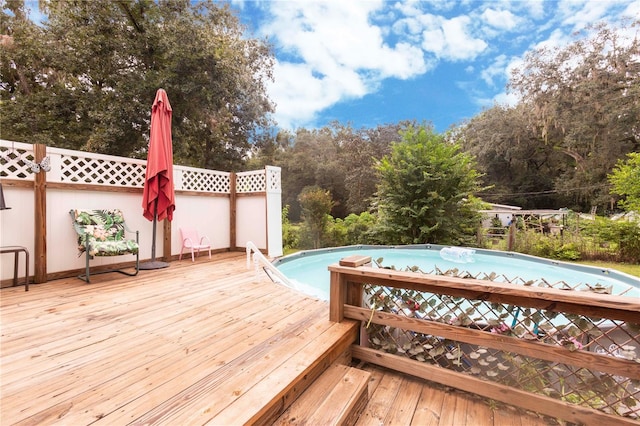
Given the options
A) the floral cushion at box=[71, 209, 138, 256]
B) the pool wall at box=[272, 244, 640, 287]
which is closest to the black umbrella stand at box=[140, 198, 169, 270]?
the floral cushion at box=[71, 209, 138, 256]

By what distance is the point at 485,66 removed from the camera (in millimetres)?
19516

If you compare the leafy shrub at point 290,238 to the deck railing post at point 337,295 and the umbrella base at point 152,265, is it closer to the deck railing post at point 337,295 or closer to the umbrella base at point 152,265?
the umbrella base at point 152,265

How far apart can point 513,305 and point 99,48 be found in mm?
10770

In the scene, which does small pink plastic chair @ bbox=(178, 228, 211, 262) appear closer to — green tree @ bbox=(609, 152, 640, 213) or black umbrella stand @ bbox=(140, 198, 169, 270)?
black umbrella stand @ bbox=(140, 198, 169, 270)

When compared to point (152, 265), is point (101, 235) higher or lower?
higher

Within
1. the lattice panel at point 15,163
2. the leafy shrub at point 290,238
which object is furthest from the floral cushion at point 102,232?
the leafy shrub at point 290,238

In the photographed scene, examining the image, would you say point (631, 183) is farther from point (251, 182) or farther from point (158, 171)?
point (158, 171)

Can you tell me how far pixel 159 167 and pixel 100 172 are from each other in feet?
3.23

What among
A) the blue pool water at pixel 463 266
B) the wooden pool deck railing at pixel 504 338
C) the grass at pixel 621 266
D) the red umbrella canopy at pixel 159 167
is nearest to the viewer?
the wooden pool deck railing at pixel 504 338

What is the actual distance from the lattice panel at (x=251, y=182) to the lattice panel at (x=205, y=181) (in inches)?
9.3

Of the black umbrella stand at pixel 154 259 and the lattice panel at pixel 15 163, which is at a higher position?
the lattice panel at pixel 15 163

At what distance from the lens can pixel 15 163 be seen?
3379mm

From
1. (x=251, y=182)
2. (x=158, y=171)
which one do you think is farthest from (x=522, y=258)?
(x=158, y=171)

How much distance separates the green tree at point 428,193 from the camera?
870 cm
